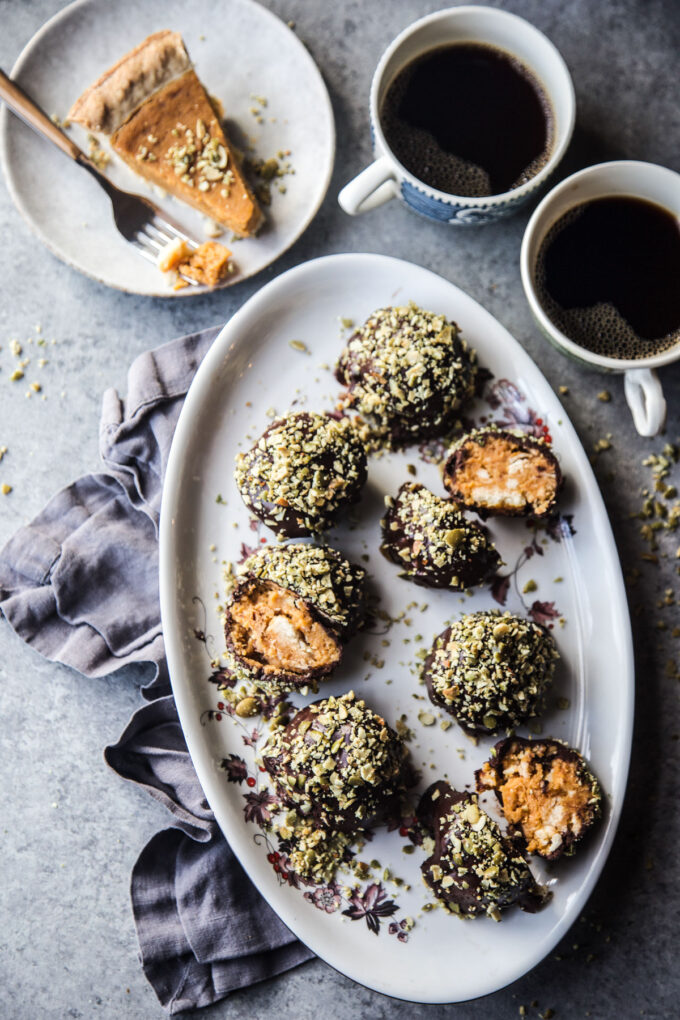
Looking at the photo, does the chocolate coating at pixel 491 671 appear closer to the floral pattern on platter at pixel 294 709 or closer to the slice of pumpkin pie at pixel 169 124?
the floral pattern on platter at pixel 294 709

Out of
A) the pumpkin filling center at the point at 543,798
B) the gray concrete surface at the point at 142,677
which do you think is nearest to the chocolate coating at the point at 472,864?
the pumpkin filling center at the point at 543,798

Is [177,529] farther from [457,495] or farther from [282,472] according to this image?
[457,495]

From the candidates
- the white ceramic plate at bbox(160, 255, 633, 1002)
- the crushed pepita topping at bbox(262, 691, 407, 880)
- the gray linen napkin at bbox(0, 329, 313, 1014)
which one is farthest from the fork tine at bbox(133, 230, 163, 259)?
the crushed pepita topping at bbox(262, 691, 407, 880)

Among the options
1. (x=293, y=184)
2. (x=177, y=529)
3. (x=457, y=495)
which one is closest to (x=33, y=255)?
(x=293, y=184)

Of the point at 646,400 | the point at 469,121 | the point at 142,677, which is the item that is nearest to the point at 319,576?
the point at 142,677

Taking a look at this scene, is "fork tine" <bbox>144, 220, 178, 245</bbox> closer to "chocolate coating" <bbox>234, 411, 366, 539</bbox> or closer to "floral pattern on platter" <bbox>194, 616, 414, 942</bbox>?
"chocolate coating" <bbox>234, 411, 366, 539</bbox>
